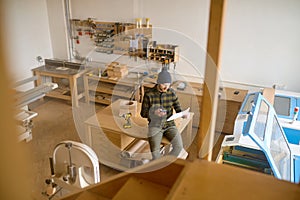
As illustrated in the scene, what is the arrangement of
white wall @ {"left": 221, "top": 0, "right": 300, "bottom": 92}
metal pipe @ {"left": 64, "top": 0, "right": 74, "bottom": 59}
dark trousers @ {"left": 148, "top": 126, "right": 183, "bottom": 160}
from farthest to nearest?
metal pipe @ {"left": 64, "top": 0, "right": 74, "bottom": 59} < white wall @ {"left": 221, "top": 0, "right": 300, "bottom": 92} < dark trousers @ {"left": 148, "top": 126, "right": 183, "bottom": 160}

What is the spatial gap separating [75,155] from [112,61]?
3.41 m

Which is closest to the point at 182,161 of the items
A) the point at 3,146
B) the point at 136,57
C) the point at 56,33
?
the point at 3,146

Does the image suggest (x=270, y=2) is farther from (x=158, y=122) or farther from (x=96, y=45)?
(x=96, y=45)

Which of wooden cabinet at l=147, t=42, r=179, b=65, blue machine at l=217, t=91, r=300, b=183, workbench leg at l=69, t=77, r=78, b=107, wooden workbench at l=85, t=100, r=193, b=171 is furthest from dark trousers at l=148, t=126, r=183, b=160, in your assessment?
workbench leg at l=69, t=77, r=78, b=107

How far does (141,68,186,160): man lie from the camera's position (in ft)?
10.8

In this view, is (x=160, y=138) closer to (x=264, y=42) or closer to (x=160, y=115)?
(x=160, y=115)

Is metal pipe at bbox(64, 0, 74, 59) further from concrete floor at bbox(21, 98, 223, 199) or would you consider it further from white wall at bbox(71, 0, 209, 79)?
concrete floor at bbox(21, 98, 223, 199)

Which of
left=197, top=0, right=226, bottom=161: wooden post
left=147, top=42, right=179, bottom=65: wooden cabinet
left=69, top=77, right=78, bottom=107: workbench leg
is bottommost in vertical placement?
left=69, top=77, right=78, bottom=107: workbench leg

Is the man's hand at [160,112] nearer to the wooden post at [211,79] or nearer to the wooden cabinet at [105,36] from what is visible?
the wooden post at [211,79]

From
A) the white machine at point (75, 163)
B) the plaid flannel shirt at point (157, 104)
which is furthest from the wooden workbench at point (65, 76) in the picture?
the white machine at point (75, 163)

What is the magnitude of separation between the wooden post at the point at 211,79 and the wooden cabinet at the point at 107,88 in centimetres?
381

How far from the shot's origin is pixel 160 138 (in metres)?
3.31

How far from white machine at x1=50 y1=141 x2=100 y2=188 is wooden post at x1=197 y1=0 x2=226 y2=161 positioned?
4.44ft

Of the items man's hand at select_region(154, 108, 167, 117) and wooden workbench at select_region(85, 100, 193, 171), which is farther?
wooden workbench at select_region(85, 100, 193, 171)
